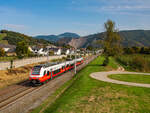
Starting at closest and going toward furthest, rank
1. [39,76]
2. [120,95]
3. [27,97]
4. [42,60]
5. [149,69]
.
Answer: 1. [120,95]
2. [27,97]
3. [39,76]
4. [149,69]
5. [42,60]

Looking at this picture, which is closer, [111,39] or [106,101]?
[106,101]

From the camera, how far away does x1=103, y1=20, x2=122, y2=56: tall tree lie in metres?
48.6

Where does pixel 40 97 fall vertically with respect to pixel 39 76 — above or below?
below

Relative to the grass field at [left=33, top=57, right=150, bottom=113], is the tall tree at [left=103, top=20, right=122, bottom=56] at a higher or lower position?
higher

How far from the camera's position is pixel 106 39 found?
164 ft

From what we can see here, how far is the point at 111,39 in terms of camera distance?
161 ft

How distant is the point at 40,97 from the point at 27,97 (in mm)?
1627

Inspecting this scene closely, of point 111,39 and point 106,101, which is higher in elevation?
point 111,39

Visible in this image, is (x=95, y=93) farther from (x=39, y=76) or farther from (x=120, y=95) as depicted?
(x=39, y=76)

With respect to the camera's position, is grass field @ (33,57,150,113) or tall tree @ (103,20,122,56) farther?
tall tree @ (103,20,122,56)

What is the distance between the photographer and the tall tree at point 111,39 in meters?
48.6

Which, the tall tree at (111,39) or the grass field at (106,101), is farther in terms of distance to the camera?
the tall tree at (111,39)

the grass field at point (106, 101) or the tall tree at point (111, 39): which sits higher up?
the tall tree at point (111, 39)

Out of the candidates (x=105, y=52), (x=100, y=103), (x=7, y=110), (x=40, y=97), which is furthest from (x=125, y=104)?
(x=105, y=52)
